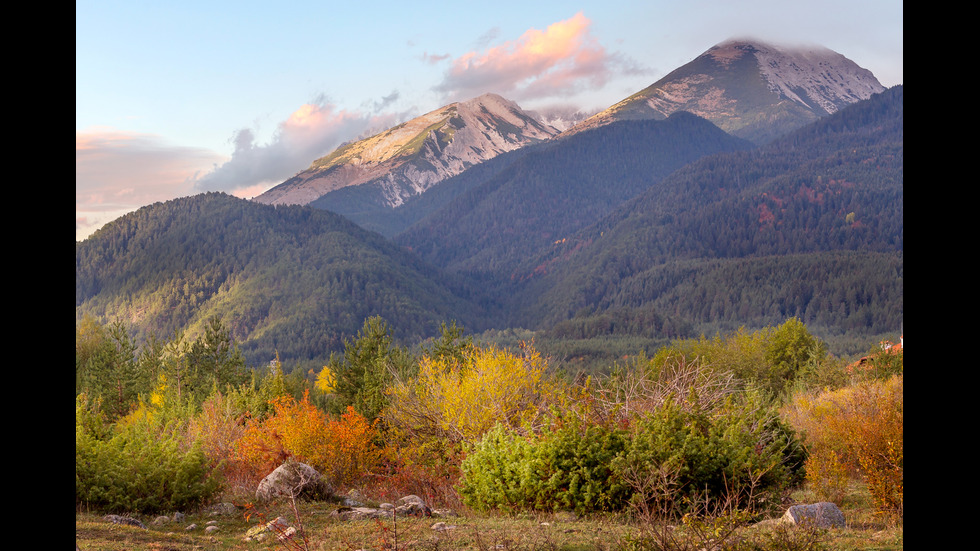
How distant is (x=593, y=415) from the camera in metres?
Result: 16.5

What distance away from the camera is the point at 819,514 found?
1205 centimetres

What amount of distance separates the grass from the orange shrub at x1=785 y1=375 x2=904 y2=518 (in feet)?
2.31

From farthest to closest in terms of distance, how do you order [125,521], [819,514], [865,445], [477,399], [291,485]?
[477,399] → [291,485] → [865,445] → [125,521] → [819,514]

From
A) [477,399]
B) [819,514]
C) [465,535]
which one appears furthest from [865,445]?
[477,399]

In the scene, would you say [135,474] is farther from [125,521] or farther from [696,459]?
[696,459]

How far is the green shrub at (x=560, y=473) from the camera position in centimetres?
1338

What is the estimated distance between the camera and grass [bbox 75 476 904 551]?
9703 millimetres

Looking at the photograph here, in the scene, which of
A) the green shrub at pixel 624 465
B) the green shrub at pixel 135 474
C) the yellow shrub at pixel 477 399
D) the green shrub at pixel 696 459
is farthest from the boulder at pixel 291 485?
the green shrub at pixel 696 459

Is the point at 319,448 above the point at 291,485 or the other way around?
the other way around

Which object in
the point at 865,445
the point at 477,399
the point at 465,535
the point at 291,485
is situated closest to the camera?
the point at 465,535

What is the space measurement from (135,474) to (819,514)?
1479 centimetres
